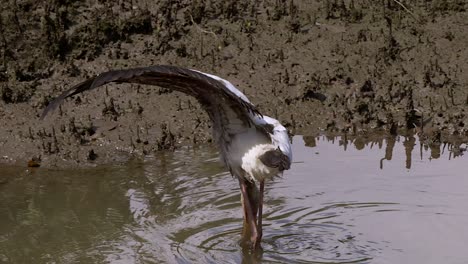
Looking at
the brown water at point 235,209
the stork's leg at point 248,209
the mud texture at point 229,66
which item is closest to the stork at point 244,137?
the stork's leg at point 248,209

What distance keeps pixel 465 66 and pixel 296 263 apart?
15.9 feet

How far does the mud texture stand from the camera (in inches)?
375

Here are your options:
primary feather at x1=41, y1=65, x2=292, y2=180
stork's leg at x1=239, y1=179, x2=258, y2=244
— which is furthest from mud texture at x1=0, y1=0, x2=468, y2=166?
primary feather at x1=41, y1=65, x2=292, y2=180

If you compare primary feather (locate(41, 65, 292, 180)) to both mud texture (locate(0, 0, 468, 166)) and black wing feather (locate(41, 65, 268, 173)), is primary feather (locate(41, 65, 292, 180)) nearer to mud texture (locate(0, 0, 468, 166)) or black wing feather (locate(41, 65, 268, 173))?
black wing feather (locate(41, 65, 268, 173))

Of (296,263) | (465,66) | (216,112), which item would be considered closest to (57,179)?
(216,112)

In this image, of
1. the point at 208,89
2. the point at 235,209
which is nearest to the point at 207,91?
the point at 208,89

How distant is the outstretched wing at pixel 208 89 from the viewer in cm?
553

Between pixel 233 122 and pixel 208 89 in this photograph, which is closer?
pixel 208 89

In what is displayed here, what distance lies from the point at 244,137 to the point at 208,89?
1.87 feet

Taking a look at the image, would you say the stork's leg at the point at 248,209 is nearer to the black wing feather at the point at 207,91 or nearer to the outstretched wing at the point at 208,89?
the black wing feather at the point at 207,91

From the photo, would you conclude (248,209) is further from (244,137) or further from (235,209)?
(235,209)

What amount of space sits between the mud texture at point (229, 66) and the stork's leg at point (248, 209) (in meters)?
2.52

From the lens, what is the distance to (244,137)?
21.9 ft

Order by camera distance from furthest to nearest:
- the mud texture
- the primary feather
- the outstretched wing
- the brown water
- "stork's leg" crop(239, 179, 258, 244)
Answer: the mud texture
"stork's leg" crop(239, 179, 258, 244)
the brown water
the primary feather
the outstretched wing
